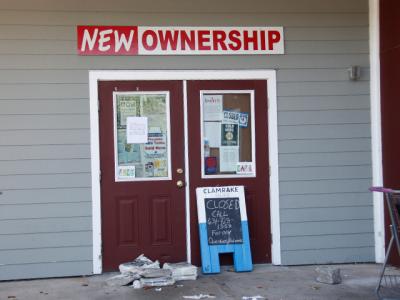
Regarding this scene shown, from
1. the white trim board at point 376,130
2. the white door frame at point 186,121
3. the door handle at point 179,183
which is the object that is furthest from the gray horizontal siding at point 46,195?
the white trim board at point 376,130

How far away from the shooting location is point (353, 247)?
6805 mm

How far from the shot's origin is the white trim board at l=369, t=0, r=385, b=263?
6.78m

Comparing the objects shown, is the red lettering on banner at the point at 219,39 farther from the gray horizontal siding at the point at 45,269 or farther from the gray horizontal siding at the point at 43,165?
the gray horizontal siding at the point at 45,269

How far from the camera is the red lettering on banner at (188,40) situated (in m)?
6.52

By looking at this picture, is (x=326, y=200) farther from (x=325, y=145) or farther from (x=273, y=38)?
(x=273, y=38)

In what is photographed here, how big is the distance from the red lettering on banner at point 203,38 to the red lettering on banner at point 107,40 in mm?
712

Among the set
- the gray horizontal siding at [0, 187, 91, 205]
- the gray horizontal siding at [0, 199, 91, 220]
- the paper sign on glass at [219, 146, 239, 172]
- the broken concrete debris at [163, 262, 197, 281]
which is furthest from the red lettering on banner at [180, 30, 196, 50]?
the broken concrete debris at [163, 262, 197, 281]

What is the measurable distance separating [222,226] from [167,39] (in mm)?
2193

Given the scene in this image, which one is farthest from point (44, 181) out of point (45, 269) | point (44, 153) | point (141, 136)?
point (141, 136)

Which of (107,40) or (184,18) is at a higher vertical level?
(184,18)

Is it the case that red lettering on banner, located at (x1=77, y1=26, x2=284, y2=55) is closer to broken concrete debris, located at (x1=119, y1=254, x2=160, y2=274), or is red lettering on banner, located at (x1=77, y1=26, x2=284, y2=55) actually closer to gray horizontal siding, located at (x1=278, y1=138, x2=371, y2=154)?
gray horizontal siding, located at (x1=278, y1=138, x2=371, y2=154)

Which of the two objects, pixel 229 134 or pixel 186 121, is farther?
pixel 229 134

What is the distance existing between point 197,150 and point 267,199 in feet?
3.29

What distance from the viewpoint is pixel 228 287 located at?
19.2 feet
